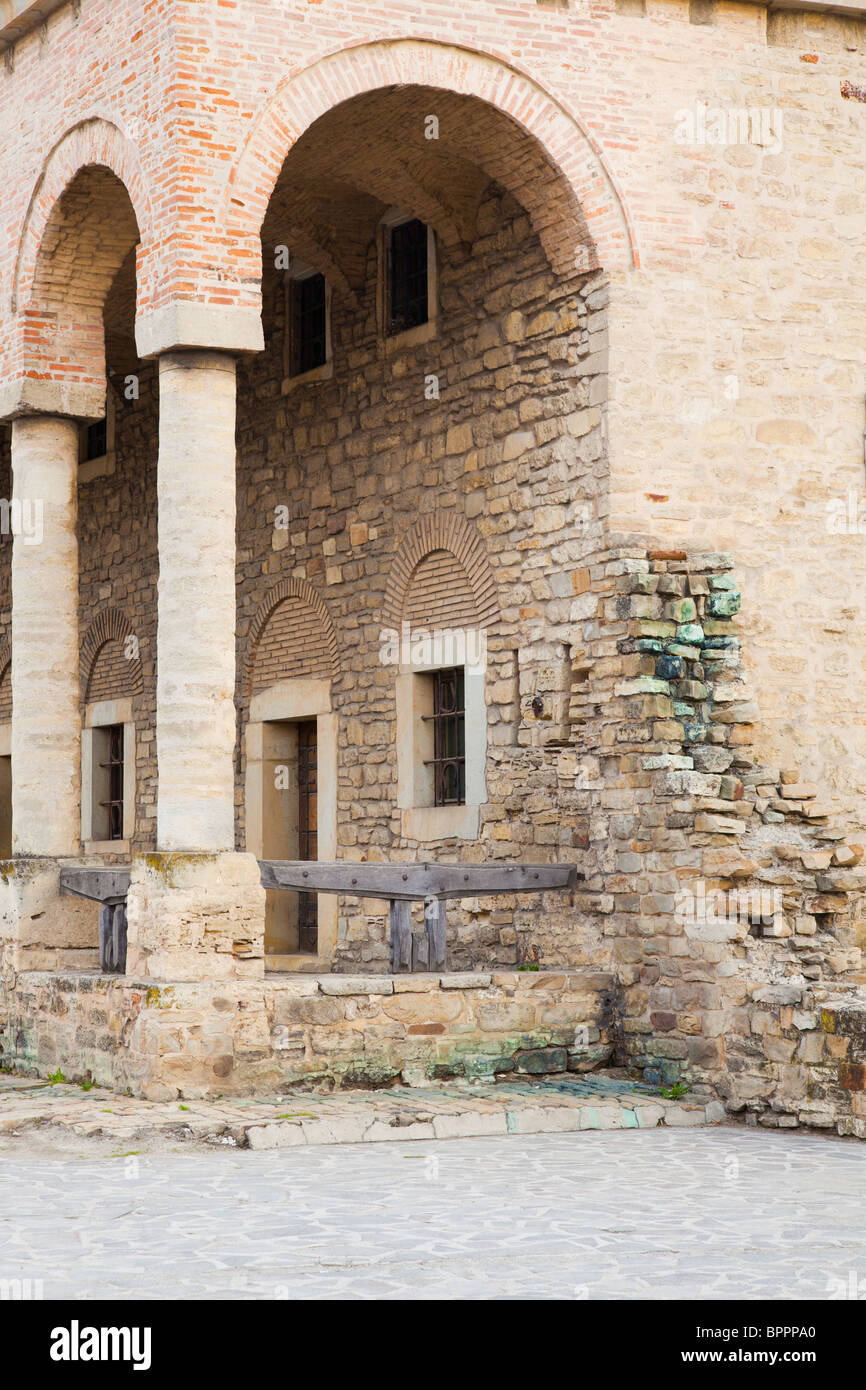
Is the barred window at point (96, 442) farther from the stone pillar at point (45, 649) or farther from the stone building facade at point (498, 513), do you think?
the stone pillar at point (45, 649)

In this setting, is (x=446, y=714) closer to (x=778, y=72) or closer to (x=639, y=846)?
(x=639, y=846)

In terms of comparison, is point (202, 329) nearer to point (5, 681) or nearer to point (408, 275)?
point (408, 275)

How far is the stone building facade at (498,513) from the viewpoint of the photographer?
369 inches

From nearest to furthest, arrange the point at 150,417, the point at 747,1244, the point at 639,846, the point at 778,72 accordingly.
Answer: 1. the point at 747,1244
2. the point at 639,846
3. the point at 778,72
4. the point at 150,417

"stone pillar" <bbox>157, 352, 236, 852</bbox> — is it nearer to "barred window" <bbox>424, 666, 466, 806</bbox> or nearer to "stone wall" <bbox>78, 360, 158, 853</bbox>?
"barred window" <bbox>424, 666, 466, 806</bbox>

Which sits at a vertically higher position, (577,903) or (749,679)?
(749,679)

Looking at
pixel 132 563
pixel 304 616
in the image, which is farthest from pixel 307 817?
pixel 132 563

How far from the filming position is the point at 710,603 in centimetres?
1031

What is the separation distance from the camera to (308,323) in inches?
544

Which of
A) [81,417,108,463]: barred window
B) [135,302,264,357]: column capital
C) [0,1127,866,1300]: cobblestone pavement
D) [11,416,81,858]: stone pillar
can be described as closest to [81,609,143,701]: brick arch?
[81,417,108,463]: barred window

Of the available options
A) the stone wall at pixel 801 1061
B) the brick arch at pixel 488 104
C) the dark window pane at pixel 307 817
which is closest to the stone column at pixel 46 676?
the brick arch at pixel 488 104

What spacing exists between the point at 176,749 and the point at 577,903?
2.65 m

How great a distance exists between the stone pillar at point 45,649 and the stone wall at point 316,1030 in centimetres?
131

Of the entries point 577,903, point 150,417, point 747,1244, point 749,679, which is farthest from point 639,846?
point 150,417
